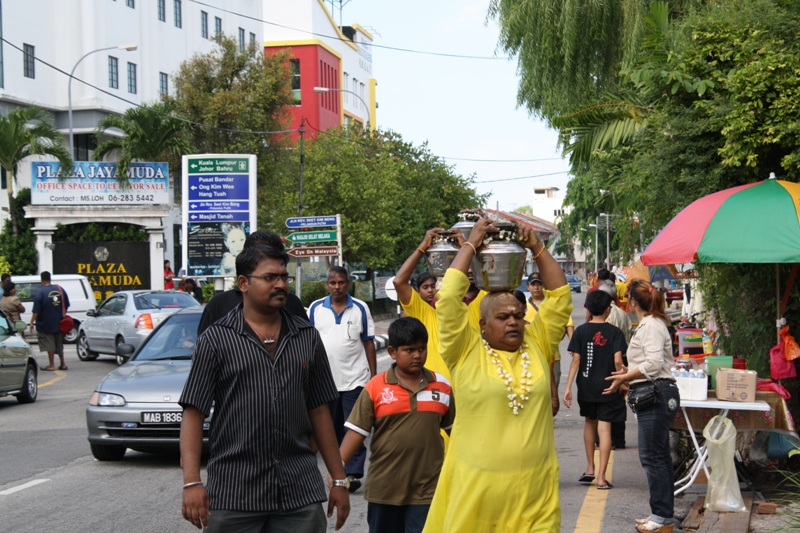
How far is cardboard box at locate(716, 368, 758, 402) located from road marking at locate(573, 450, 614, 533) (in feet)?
4.29

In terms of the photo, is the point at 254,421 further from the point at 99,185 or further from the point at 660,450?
the point at 99,185

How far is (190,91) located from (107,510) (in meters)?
35.1

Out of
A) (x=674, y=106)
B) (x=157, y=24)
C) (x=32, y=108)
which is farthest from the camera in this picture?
(x=157, y=24)

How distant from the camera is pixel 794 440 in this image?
28.3 feet

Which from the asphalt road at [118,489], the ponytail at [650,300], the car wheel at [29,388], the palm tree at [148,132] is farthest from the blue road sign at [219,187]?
the ponytail at [650,300]

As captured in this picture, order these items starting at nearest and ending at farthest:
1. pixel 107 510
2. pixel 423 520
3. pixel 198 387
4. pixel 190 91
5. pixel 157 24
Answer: pixel 198 387
pixel 423 520
pixel 107 510
pixel 190 91
pixel 157 24

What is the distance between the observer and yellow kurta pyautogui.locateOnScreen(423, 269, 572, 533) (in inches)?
171

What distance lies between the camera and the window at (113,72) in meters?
45.2

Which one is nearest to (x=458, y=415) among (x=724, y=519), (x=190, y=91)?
(x=724, y=519)

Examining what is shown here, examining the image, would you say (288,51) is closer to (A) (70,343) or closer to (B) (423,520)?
(A) (70,343)

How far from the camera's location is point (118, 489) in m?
9.21

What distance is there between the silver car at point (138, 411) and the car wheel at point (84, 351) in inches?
507

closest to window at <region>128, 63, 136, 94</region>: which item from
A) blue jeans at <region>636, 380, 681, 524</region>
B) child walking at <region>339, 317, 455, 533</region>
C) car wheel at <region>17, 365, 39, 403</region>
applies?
car wheel at <region>17, 365, 39, 403</region>

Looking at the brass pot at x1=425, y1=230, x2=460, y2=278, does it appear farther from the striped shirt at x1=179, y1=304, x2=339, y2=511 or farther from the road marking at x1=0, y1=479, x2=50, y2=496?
the road marking at x1=0, y1=479, x2=50, y2=496
